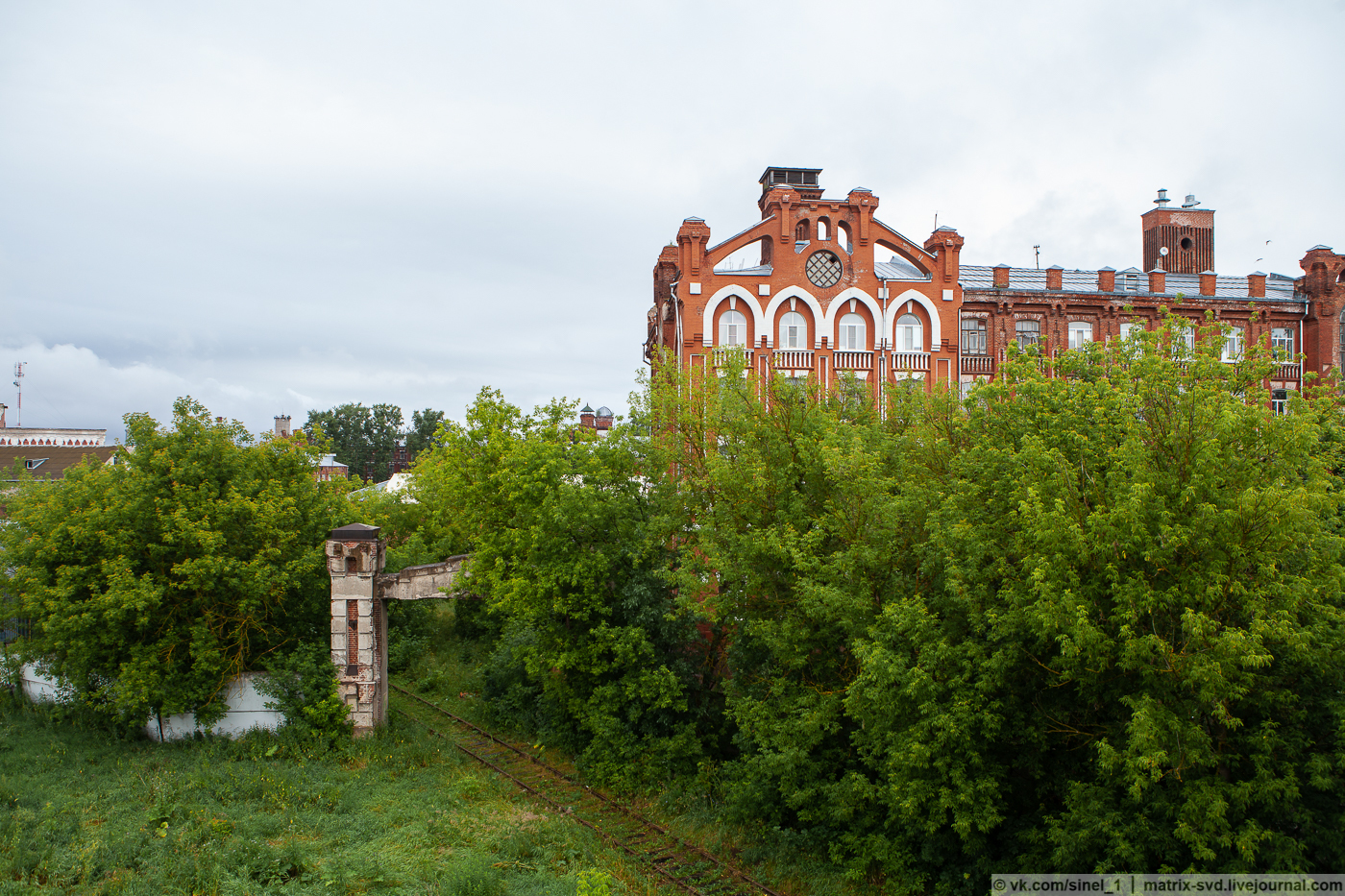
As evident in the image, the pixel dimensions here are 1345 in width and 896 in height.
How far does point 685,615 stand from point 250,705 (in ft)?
43.3

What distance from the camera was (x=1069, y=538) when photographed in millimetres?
13977

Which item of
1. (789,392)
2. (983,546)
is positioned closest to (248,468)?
(789,392)

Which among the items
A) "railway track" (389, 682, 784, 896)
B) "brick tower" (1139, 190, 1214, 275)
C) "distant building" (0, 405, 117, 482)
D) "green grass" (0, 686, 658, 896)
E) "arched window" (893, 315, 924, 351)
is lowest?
"railway track" (389, 682, 784, 896)

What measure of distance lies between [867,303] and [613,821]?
76.6ft

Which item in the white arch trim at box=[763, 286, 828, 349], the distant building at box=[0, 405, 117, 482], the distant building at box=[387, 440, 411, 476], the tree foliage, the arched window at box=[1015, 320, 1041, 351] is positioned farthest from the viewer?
the distant building at box=[387, 440, 411, 476]

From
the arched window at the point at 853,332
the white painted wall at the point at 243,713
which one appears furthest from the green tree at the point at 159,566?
the arched window at the point at 853,332

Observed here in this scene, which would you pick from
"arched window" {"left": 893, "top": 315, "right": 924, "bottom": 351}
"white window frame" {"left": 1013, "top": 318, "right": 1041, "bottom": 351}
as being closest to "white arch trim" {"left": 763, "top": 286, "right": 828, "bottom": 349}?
"arched window" {"left": 893, "top": 315, "right": 924, "bottom": 351}

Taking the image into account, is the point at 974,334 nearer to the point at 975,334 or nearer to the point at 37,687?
the point at 975,334

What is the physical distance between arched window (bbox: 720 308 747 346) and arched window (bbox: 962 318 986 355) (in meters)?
11.0

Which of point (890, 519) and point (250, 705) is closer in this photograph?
point (890, 519)

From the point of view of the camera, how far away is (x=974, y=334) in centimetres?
4012

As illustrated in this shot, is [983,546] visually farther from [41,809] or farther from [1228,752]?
[41,809]

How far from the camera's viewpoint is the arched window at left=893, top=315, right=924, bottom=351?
123ft

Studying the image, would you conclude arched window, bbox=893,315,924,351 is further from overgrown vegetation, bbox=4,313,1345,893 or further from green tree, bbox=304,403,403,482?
green tree, bbox=304,403,403,482
